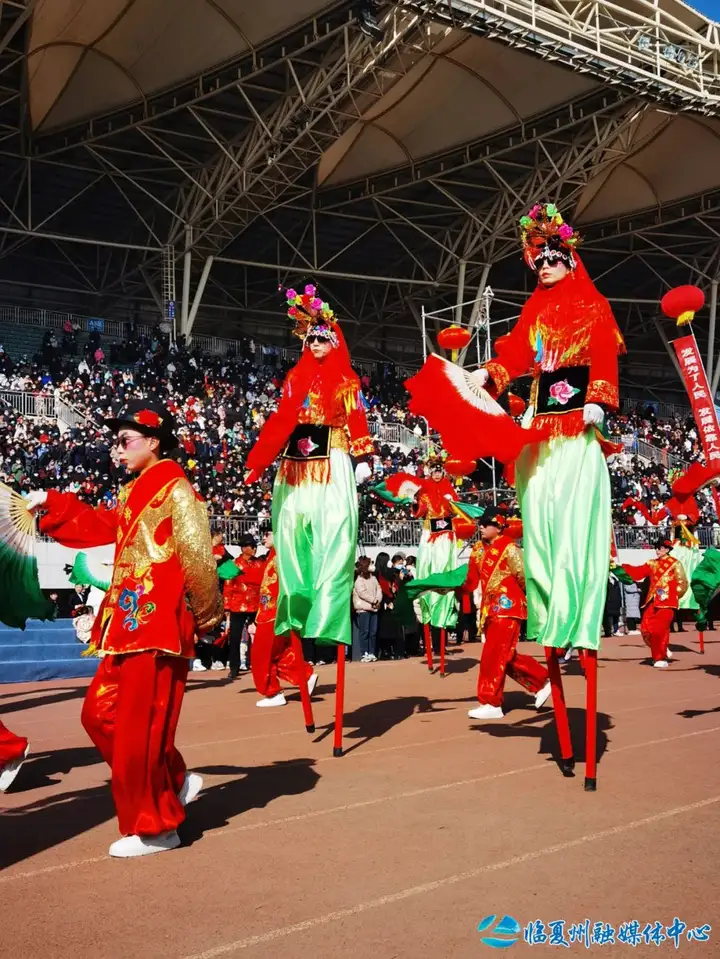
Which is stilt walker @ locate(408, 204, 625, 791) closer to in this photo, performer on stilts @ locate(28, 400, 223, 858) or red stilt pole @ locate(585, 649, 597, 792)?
red stilt pole @ locate(585, 649, 597, 792)

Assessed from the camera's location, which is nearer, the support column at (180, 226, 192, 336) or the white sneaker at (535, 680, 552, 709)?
the white sneaker at (535, 680, 552, 709)

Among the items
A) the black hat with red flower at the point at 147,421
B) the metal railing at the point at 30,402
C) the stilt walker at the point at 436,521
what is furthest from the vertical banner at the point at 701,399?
the metal railing at the point at 30,402

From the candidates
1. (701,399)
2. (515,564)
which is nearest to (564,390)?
(515,564)

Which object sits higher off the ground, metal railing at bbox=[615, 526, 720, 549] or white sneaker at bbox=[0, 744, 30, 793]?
metal railing at bbox=[615, 526, 720, 549]

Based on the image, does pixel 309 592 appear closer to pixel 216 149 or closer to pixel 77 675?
pixel 77 675

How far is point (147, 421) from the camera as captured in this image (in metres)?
4.28

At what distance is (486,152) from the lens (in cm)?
2742

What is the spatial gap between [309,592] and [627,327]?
34968 mm

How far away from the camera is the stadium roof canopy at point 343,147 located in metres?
21.9

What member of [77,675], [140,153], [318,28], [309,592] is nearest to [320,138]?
[318,28]

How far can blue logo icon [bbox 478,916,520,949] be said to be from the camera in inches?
111

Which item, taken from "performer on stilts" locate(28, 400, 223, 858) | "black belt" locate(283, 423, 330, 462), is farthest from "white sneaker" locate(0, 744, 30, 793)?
"black belt" locate(283, 423, 330, 462)

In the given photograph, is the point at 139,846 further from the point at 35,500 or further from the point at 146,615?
the point at 35,500

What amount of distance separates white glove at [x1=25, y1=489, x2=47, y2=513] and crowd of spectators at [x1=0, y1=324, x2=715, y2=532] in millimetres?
13143
